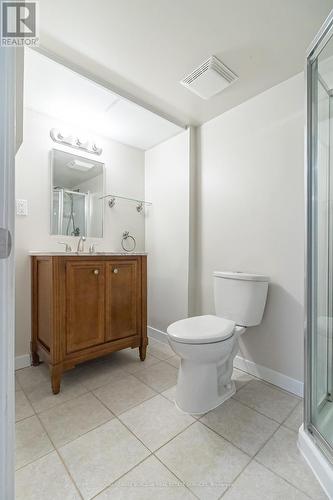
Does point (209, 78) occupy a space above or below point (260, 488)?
above

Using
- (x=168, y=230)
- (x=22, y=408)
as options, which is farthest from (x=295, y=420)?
(x=168, y=230)

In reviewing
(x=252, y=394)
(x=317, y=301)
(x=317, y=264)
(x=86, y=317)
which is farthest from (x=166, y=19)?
(x=252, y=394)

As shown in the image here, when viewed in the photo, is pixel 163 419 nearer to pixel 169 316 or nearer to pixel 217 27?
pixel 169 316

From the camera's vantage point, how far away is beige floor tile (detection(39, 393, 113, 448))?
3.81ft

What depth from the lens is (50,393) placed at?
1.49 meters

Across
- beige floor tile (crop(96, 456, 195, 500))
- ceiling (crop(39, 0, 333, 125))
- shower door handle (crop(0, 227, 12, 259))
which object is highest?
ceiling (crop(39, 0, 333, 125))

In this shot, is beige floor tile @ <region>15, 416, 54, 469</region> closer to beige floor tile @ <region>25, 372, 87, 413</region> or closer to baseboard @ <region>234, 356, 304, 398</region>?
beige floor tile @ <region>25, 372, 87, 413</region>

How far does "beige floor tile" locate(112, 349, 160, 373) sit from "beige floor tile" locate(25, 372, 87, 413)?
14.3 inches

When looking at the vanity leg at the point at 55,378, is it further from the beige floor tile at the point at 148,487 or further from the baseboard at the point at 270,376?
the baseboard at the point at 270,376

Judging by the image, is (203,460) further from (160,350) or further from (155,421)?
(160,350)

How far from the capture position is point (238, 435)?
1165 mm

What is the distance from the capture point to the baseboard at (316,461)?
89 centimetres

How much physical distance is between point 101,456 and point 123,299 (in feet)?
3.11

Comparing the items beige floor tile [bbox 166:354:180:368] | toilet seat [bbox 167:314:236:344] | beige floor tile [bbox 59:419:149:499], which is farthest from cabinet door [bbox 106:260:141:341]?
beige floor tile [bbox 59:419:149:499]
